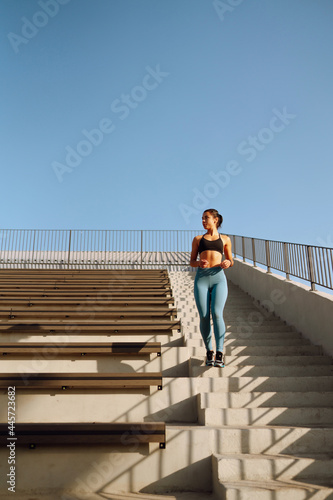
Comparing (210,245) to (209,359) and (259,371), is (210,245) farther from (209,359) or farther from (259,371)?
(259,371)

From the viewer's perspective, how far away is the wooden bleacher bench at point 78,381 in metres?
3.25

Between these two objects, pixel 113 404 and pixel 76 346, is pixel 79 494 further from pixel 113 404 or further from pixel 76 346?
pixel 76 346

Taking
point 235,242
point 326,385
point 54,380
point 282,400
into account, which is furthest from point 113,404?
point 235,242

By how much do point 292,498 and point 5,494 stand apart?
2032 millimetres

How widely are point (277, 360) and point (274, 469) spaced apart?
5.27ft

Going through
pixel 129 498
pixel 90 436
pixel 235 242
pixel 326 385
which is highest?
pixel 235 242

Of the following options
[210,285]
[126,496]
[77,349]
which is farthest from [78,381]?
[210,285]

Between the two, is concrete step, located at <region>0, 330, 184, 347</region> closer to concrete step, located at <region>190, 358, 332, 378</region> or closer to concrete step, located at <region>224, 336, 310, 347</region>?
concrete step, located at <region>190, 358, 332, 378</region>

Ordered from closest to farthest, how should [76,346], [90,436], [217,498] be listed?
1. [217,498]
2. [90,436]
3. [76,346]

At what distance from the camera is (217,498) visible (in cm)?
246

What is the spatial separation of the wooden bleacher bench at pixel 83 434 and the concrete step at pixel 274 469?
1.70 feet

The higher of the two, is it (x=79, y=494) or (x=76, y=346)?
(x=76, y=346)

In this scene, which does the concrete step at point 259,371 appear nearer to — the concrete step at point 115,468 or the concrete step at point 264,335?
the concrete step at point 115,468

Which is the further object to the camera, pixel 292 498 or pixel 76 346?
pixel 76 346
